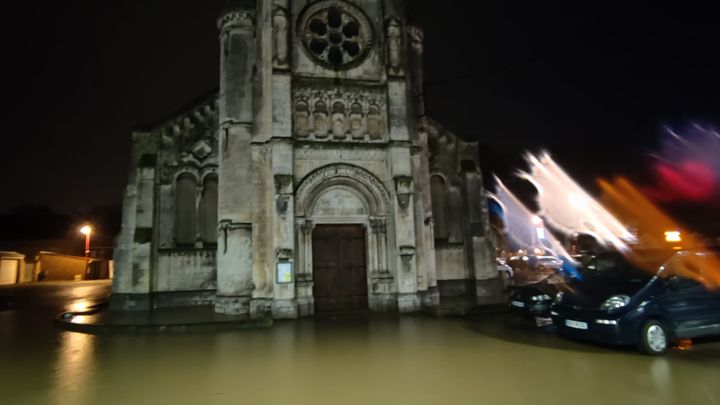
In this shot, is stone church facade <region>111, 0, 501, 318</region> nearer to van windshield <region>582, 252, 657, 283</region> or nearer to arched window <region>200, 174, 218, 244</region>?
arched window <region>200, 174, 218, 244</region>

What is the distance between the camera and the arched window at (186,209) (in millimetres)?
19453

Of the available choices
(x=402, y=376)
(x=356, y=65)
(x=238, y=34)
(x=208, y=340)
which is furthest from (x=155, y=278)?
(x=402, y=376)

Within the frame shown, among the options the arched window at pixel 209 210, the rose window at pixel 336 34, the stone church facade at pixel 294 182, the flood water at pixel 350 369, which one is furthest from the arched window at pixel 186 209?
the rose window at pixel 336 34

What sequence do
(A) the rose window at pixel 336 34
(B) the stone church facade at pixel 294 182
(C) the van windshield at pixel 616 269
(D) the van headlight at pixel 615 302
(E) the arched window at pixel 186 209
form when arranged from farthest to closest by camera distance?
1. (E) the arched window at pixel 186 209
2. (A) the rose window at pixel 336 34
3. (B) the stone church facade at pixel 294 182
4. (C) the van windshield at pixel 616 269
5. (D) the van headlight at pixel 615 302

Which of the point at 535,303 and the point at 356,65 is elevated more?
the point at 356,65

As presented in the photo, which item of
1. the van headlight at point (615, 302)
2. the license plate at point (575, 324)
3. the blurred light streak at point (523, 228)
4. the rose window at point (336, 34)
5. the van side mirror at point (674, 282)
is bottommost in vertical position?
the license plate at point (575, 324)

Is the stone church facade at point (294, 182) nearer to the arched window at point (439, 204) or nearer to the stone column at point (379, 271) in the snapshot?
the stone column at point (379, 271)

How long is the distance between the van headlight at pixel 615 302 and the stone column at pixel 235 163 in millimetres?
12098

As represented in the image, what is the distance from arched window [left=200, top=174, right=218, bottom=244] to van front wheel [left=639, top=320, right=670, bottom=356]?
629 inches

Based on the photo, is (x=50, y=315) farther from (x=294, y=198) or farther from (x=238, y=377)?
(x=238, y=377)

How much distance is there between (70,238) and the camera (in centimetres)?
6956

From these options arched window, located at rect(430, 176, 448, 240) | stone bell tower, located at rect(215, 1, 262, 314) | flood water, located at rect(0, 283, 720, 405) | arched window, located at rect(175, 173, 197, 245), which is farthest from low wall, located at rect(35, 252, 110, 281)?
arched window, located at rect(430, 176, 448, 240)

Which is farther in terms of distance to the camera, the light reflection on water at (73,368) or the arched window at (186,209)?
the arched window at (186,209)

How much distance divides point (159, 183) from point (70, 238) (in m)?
62.1
